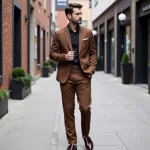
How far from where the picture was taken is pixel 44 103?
1123 centimetres

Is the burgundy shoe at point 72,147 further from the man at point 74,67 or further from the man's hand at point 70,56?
the man's hand at point 70,56

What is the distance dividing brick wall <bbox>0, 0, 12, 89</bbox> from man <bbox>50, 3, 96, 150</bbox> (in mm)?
5569

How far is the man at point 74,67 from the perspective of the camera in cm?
551

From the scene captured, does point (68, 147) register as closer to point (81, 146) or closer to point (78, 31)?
point (81, 146)

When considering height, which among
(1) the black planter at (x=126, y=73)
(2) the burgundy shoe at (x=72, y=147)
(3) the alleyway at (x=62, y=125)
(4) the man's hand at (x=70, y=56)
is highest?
(4) the man's hand at (x=70, y=56)

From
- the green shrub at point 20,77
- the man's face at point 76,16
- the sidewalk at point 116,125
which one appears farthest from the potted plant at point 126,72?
the man's face at point 76,16

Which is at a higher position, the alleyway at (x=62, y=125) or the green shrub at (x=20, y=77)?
the green shrub at (x=20, y=77)

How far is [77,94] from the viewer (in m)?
5.59

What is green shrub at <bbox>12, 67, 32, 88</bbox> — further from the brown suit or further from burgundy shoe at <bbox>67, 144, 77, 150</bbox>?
burgundy shoe at <bbox>67, 144, 77, 150</bbox>

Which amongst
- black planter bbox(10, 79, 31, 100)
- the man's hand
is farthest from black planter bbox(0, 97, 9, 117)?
the man's hand

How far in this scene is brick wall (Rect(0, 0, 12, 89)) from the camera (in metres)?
11.1

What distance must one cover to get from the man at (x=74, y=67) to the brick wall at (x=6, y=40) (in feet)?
18.3

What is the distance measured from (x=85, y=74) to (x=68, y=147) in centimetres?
109

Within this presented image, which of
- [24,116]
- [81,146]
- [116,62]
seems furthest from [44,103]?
[116,62]
